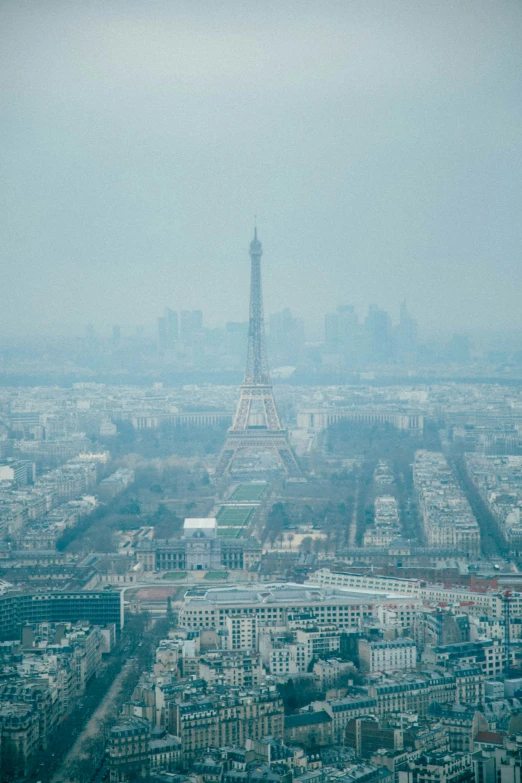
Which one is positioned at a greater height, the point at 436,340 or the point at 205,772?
the point at 436,340

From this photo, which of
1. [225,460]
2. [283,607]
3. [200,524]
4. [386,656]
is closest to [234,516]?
[200,524]

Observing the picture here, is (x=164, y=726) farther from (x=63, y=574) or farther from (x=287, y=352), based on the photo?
(x=287, y=352)

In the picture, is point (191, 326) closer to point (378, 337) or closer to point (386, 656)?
point (378, 337)

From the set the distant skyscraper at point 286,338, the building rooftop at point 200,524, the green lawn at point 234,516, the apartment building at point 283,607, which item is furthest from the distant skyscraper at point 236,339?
the apartment building at point 283,607

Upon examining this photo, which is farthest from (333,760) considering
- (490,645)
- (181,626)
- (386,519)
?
(386,519)

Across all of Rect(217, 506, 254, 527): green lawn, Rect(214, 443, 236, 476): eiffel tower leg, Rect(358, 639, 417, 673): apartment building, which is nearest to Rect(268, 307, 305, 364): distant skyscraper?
Rect(214, 443, 236, 476): eiffel tower leg
